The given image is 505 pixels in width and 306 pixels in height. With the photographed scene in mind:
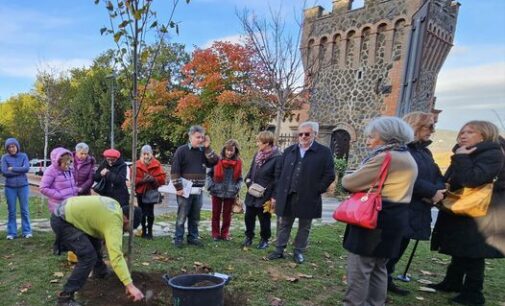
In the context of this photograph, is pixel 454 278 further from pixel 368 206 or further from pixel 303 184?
pixel 368 206

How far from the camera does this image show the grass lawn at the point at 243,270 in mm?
3787

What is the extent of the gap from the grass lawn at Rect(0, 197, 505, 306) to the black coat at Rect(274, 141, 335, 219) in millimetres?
710

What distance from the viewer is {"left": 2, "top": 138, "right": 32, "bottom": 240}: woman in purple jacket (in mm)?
5816

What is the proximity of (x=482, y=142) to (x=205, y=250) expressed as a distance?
3651 millimetres

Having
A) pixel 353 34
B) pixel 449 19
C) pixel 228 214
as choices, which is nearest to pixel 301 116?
pixel 353 34

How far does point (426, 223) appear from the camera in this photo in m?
3.97

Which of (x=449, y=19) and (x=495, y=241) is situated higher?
(x=449, y=19)

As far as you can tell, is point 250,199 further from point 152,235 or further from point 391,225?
point 391,225

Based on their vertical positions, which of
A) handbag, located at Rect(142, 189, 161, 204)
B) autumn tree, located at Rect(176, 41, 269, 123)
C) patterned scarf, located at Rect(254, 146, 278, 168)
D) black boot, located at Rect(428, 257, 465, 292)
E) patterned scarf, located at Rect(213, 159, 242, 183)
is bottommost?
black boot, located at Rect(428, 257, 465, 292)

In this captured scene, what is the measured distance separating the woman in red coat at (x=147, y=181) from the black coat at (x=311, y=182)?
7.39 feet

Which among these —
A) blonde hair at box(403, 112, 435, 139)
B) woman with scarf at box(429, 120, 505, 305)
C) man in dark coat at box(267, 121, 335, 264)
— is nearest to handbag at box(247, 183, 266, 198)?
man in dark coat at box(267, 121, 335, 264)

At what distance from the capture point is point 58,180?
16.8 ft

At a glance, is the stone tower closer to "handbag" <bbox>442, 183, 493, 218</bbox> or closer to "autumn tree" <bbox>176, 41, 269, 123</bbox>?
"autumn tree" <bbox>176, 41, 269, 123</bbox>

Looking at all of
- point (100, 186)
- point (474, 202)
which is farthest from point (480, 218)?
point (100, 186)
